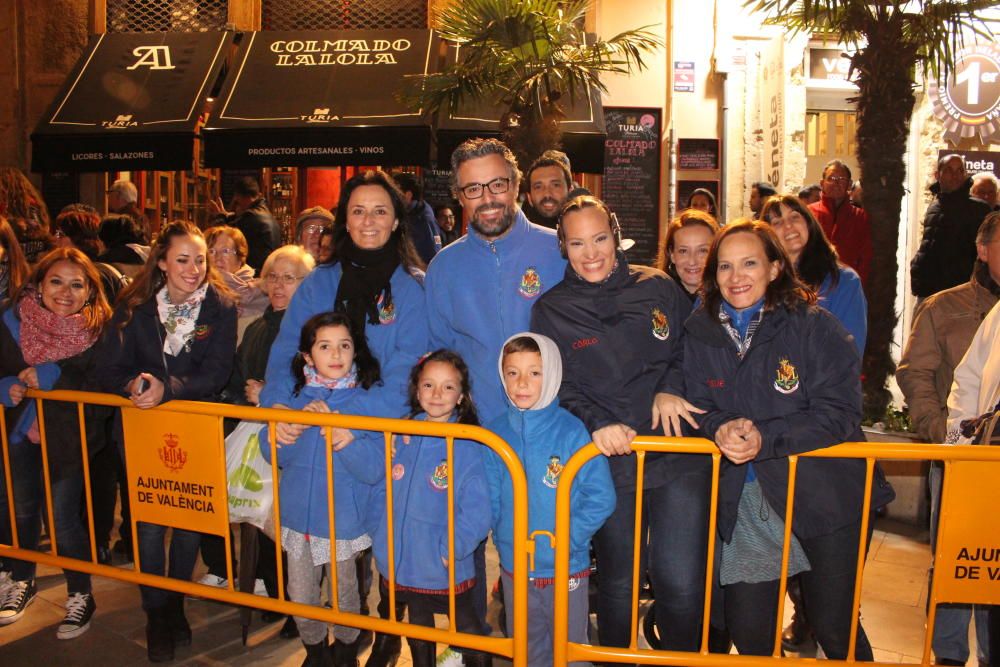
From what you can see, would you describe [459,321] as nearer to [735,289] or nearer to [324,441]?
[324,441]

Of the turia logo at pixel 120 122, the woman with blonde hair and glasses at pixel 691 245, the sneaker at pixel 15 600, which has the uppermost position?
the turia logo at pixel 120 122

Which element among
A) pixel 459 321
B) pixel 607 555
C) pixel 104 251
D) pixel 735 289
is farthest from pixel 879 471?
pixel 104 251

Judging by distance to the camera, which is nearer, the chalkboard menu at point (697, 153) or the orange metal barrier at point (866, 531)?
the orange metal barrier at point (866, 531)

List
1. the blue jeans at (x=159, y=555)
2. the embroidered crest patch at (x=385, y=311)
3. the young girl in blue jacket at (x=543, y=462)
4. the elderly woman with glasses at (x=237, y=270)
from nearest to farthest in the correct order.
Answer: the young girl in blue jacket at (x=543, y=462), the embroidered crest patch at (x=385, y=311), the blue jeans at (x=159, y=555), the elderly woman with glasses at (x=237, y=270)

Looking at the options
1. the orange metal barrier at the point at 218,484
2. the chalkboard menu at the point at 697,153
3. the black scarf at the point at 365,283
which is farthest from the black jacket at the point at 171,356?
the chalkboard menu at the point at 697,153

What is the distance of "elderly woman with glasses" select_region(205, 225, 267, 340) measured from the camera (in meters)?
5.20

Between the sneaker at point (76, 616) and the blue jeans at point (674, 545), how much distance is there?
2.96 metres

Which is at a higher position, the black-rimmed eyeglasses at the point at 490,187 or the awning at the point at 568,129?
the awning at the point at 568,129

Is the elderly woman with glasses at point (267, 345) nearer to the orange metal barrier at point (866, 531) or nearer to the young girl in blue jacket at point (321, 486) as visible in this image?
the young girl in blue jacket at point (321, 486)

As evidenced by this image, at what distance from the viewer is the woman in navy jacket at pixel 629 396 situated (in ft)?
10.6

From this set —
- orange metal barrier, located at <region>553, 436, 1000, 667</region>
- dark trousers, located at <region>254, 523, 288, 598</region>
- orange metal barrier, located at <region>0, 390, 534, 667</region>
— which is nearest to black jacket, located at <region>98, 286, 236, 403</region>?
orange metal barrier, located at <region>0, 390, 534, 667</region>

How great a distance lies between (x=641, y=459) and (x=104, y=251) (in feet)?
16.2

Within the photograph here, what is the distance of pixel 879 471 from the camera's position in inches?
126

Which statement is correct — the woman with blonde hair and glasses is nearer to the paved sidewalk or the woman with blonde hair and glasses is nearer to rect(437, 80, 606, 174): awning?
the paved sidewalk
